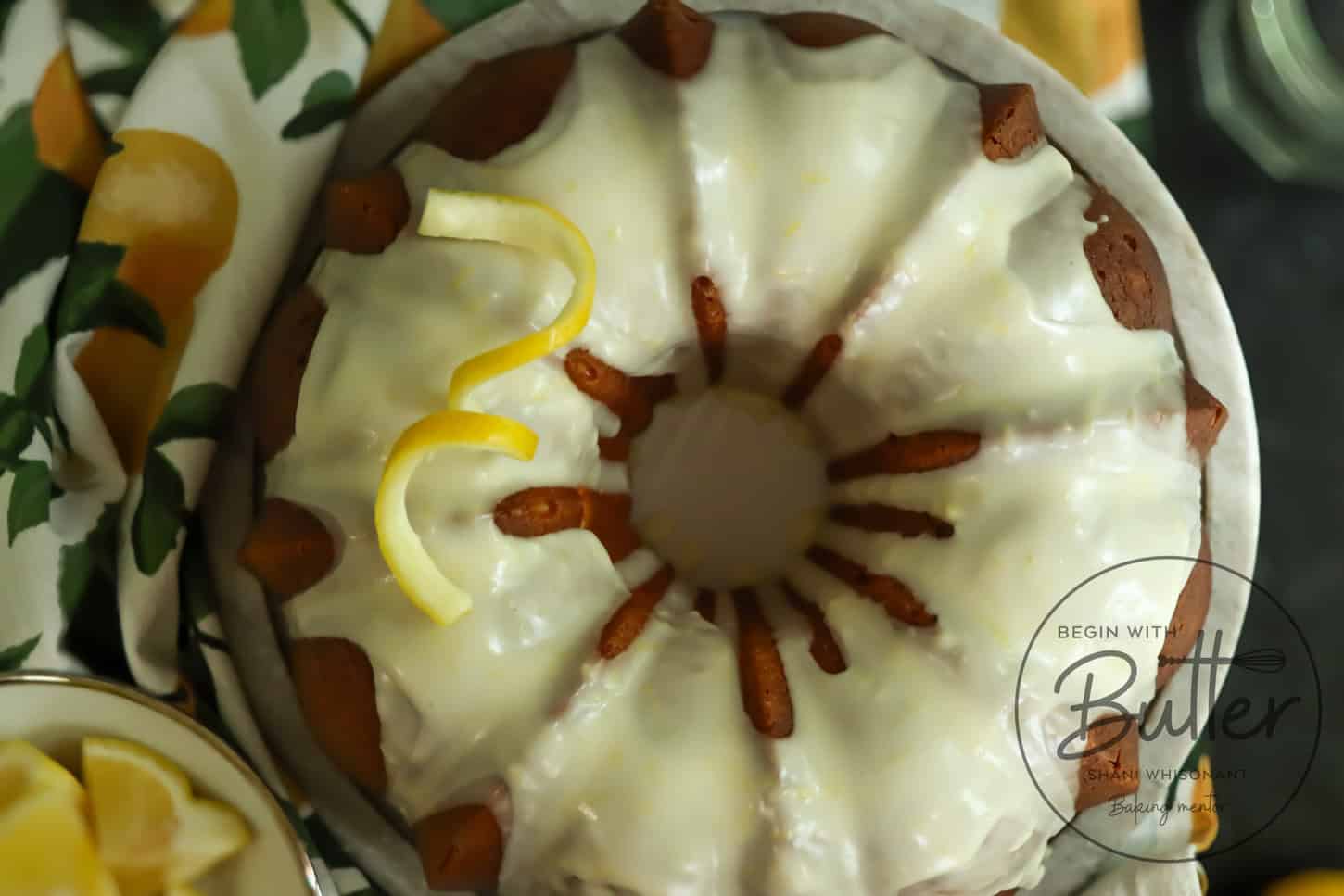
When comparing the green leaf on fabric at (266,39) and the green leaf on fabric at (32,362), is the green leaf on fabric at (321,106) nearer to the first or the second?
the green leaf on fabric at (266,39)

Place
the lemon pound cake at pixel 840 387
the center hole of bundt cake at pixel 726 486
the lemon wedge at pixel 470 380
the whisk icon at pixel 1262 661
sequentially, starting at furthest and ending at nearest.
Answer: the whisk icon at pixel 1262 661 → the center hole of bundt cake at pixel 726 486 → the lemon pound cake at pixel 840 387 → the lemon wedge at pixel 470 380

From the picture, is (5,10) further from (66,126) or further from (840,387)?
(840,387)

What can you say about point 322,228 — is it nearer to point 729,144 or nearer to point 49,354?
point 49,354

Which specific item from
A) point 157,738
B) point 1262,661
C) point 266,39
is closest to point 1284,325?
point 1262,661

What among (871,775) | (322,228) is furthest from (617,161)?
(871,775)

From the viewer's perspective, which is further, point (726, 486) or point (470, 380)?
point (726, 486)

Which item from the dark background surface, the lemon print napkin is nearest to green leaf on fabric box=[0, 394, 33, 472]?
the lemon print napkin

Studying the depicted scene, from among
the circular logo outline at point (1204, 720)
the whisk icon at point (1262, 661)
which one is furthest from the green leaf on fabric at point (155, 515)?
the whisk icon at point (1262, 661)
